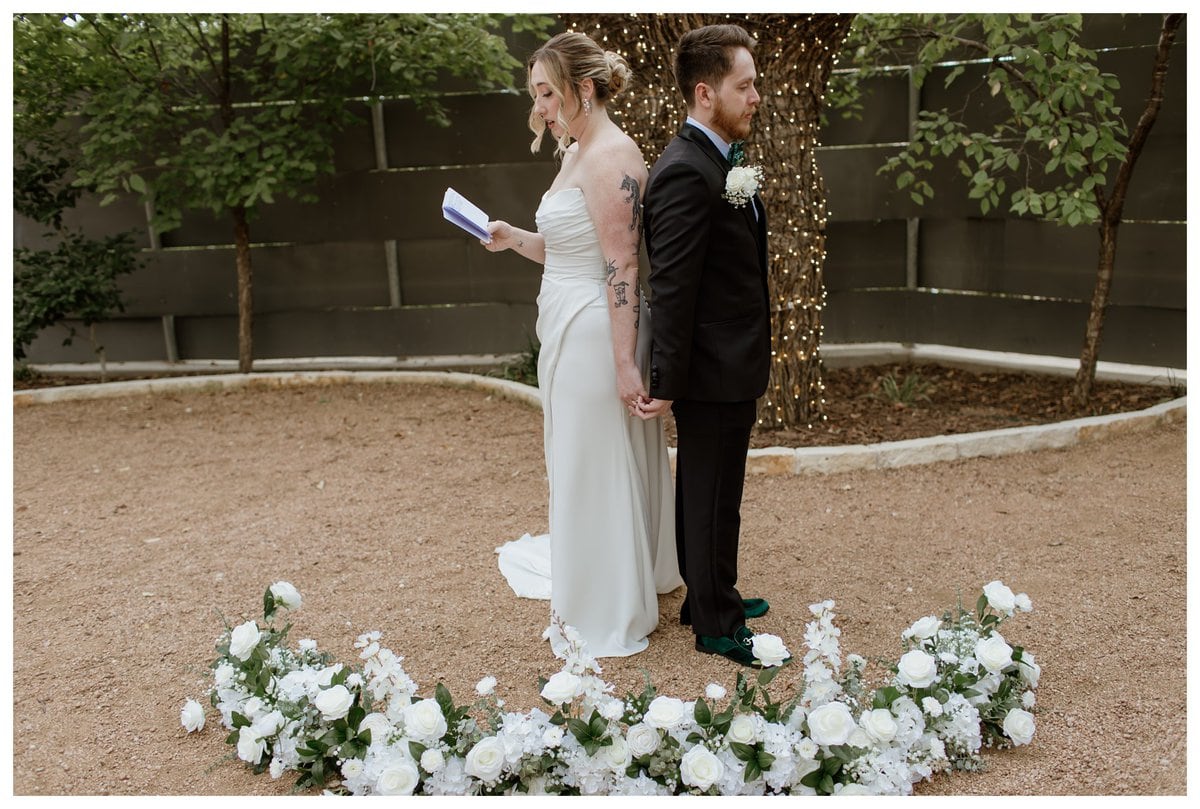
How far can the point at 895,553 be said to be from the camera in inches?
174

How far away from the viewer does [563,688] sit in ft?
8.38

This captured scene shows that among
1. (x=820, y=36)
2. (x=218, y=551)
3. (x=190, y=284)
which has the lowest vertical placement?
(x=218, y=551)

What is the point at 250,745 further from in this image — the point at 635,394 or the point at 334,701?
the point at 635,394

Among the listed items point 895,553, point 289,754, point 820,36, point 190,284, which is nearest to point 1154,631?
point 895,553

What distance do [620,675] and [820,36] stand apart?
374 cm

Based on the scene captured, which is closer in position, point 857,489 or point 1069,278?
point 857,489

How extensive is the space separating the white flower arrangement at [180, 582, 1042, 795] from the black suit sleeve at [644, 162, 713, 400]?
0.86 m

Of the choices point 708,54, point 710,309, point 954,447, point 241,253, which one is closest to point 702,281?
point 710,309

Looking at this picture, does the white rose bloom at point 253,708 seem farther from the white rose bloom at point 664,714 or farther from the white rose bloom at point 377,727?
the white rose bloom at point 664,714

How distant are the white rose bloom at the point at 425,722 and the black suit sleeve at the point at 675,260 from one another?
1.18 meters

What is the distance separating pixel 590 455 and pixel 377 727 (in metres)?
1.19

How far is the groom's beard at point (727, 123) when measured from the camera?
3152 millimetres

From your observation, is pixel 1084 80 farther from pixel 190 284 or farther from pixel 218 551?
pixel 190 284

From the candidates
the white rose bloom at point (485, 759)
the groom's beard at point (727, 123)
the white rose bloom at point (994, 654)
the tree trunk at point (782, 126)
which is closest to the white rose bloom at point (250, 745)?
the white rose bloom at point (485, 759)
